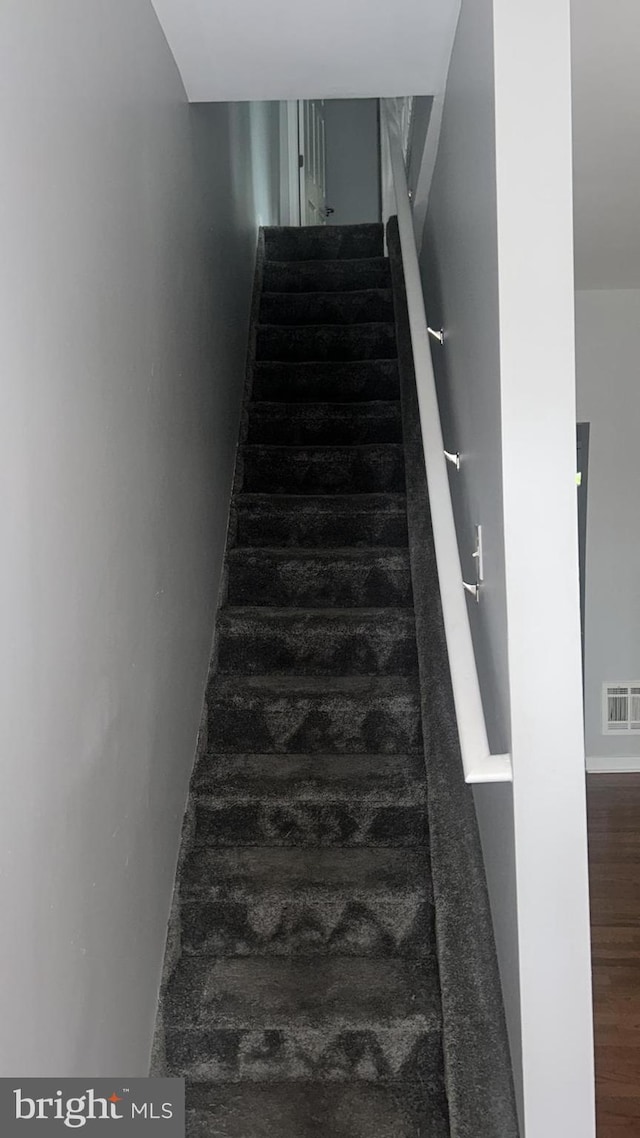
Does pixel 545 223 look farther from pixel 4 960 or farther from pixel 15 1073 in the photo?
pixel 15 1073

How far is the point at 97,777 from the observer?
66.6 inches

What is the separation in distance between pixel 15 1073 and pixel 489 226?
1536 millimetres

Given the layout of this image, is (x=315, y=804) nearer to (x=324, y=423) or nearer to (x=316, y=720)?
(x=316, y=720)

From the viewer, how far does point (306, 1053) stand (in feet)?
7.32

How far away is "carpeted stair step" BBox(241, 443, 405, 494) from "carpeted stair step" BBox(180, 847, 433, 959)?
1.77 meters

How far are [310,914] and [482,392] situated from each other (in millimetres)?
1344

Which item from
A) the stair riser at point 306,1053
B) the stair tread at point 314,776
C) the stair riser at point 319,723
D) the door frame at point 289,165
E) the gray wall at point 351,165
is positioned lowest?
the stair riser at point 306,1053

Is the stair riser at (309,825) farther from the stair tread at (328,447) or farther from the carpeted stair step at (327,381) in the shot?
the carpeted stair step at (327,381)

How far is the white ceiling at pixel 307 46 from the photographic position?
2.35 metres

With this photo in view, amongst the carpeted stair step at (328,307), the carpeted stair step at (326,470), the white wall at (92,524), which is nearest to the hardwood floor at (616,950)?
the white wall at (92,524)

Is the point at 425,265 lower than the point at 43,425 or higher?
higher

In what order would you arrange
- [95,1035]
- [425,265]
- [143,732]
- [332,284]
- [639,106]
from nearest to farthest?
[95,1035]
[143,732]
[639,106]
[425,265]
[332,284]

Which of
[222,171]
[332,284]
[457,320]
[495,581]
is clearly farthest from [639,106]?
[332,284]

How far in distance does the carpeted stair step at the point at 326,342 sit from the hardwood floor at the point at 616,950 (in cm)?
231
